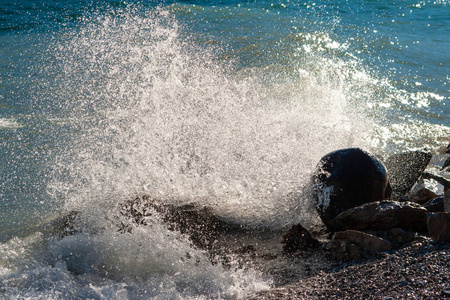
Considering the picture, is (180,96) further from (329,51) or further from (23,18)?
(23,18)

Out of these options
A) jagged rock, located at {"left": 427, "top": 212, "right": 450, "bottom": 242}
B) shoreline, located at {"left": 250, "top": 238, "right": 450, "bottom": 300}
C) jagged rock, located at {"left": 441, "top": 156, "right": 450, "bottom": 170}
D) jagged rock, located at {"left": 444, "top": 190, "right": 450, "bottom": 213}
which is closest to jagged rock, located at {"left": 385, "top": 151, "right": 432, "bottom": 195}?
jagged rock, located at {"left": 441, "top": 156, "right": 450, "bottom": 170}

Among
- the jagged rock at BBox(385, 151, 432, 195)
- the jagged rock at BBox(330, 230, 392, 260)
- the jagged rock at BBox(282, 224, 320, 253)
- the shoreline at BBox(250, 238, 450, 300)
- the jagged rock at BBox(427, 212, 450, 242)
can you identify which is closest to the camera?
the shoreline at BBox(250, 238, 450, 300)

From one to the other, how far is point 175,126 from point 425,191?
11.8 feet

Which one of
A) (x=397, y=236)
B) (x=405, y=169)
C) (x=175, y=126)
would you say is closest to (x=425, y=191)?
(x=405, y=169)

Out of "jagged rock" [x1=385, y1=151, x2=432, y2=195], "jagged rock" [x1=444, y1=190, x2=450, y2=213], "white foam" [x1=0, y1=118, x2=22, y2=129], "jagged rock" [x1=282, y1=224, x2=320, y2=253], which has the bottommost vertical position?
"jagged rock" [x1=282, y1=224, x2=320, y2=253]

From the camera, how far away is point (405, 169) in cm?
556

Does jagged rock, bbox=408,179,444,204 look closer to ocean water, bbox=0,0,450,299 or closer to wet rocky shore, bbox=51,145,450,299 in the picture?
wet rocky shore, bbox=51,145,450,299

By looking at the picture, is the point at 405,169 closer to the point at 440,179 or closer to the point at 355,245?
the point at 440,179

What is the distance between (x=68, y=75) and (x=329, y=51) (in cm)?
671

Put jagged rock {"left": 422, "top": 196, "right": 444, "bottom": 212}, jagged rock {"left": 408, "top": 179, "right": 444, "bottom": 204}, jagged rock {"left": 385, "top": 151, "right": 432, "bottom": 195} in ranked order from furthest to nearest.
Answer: jagged rock {"left": 385, "top": 151, "right": 432, "bottom": 195}
jagged rock {"left": 408, "top": 179, "right": 444, "bottom": 204}
jagged rock {"left": 422, "top": 196, "right": 444, "bottom": 212}

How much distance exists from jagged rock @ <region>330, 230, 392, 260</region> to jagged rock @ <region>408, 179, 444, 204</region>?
1.40 m

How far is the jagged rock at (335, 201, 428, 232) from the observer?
393 cm

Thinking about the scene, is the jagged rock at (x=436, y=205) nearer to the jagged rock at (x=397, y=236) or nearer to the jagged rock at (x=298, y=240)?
the jagged rock at (x=397, y=236)

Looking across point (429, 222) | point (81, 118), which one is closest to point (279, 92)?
point (81, 118)
